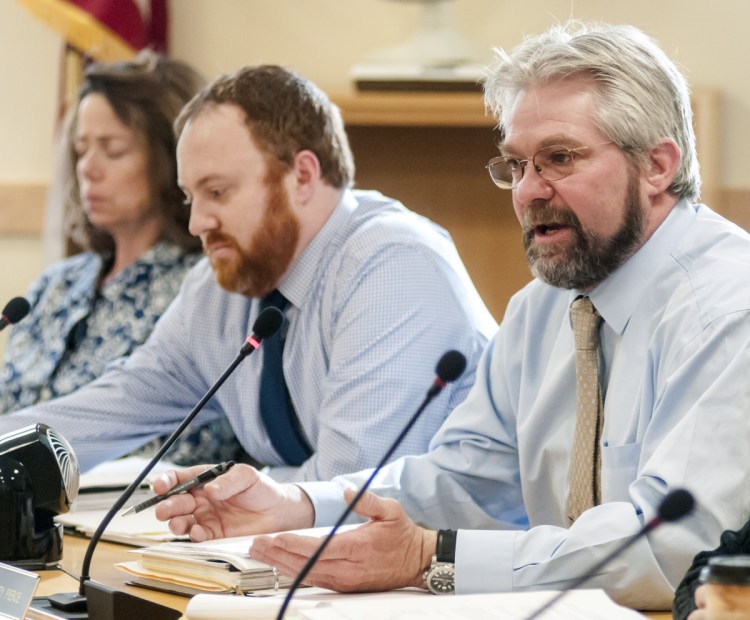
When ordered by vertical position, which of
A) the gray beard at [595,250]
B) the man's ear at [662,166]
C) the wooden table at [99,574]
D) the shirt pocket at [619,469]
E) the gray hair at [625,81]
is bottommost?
the wooden table at [99,574]

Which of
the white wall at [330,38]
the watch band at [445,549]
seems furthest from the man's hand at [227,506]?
the white wall at [330,38]

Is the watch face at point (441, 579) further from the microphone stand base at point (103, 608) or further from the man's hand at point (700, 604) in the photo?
the man's hand at point (700, 604)

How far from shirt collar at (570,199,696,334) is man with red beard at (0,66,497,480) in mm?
524

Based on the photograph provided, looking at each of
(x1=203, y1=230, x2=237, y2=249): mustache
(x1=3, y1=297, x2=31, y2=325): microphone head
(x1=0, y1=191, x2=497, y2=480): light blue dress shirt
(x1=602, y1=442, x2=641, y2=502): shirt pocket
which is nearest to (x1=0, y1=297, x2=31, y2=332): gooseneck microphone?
(x1=3, y1=297, x2=31, y2=325): microphone head

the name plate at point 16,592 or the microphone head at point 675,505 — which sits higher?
the microphone head at point 675,505

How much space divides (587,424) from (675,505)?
24.0 inches

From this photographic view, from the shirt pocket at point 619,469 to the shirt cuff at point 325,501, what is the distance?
0.41 m

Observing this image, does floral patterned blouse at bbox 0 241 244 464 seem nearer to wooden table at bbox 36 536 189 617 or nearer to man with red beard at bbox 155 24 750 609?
wooden table at bbox 36 536 189 617

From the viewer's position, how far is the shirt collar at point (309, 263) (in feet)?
7.72

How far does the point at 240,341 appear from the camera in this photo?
2.46 meters

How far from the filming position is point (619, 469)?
155 cm

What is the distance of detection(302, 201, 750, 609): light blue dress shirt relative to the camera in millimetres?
1348

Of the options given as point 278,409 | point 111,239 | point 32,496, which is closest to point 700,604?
point 32,496

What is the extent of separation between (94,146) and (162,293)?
499 mm
